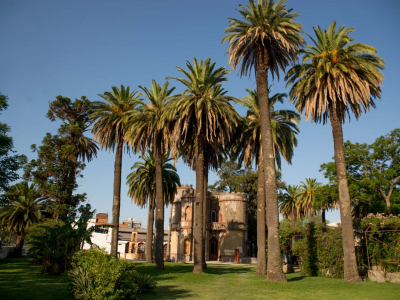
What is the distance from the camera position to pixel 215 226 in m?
51.5

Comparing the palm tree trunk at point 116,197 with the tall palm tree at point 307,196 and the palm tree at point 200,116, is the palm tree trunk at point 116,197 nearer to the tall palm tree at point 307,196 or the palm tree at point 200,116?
the palm tree at point 200,116

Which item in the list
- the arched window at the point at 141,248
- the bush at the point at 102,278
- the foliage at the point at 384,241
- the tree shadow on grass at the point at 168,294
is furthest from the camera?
the arched window at the point at 141,248

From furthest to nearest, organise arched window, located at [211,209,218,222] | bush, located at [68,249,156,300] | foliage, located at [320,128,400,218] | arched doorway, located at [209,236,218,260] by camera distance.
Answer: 1. arched window, located at [211,209,218,222]
2. arched doorway, located at [209,236,218,260]
3. foliage, located at [320,128,400,218]
4. bush, located at [68,249,156,300]

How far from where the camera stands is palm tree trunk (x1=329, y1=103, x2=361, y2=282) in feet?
63.3

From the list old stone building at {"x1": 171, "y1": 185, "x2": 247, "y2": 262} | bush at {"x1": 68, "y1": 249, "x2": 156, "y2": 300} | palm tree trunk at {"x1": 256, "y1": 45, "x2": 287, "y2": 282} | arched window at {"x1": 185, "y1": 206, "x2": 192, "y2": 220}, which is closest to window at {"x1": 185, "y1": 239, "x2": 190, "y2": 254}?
old stone building at {"x1": 171, "y1": 185, "x2": 247, "y2": 262}

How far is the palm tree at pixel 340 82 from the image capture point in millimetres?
20766

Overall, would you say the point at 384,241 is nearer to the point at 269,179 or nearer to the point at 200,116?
the point at 269,179

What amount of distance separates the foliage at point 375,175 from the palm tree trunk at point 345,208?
17.4m

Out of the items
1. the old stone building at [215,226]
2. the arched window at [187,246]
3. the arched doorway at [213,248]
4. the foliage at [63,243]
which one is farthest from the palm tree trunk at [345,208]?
the arched doorway at [213,248]

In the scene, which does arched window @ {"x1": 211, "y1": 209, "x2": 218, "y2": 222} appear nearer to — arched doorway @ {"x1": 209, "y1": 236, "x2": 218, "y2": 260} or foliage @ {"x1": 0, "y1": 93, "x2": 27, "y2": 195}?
arched doorway @ {"x1": 209, "y1": 236, "x2": 218, "y2": 260}

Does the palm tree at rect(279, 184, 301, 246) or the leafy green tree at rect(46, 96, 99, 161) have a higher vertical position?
the leafy green tree at rect(46, 96, 99, 161)

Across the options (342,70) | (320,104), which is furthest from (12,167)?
(342,70)

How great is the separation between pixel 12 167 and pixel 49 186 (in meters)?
18.9

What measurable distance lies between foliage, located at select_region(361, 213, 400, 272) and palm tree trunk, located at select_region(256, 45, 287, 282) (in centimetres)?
657
